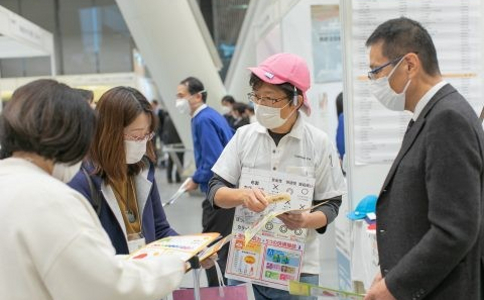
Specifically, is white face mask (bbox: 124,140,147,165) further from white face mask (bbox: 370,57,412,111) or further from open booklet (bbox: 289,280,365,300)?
white face mask (bbox: 370,57,412,111)

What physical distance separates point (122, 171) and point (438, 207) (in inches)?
37.5

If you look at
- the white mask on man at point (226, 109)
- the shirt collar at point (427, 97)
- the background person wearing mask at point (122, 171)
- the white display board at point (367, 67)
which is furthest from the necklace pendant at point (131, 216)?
the white mask on man at point (226, 109)

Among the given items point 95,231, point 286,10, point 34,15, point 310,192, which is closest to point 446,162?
point 310,192

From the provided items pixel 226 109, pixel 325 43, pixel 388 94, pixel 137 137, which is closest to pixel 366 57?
pixel 388 94

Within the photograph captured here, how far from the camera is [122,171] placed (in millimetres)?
1646

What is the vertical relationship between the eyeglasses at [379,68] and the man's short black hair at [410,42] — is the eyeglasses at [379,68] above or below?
below

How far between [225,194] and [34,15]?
46.0 ft

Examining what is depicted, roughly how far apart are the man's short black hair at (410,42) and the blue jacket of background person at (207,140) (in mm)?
2436

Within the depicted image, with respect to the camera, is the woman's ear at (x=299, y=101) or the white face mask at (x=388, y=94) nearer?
the white face mask at (x=388, y=94)

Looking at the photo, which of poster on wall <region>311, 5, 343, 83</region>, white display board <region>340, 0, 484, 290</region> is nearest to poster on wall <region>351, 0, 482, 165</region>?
→ white display board <region>340, 0, 484, 290</region>

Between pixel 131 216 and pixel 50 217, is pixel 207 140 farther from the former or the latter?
pixel 50 217

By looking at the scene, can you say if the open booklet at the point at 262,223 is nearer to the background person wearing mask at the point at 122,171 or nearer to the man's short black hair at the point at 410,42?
the background person wearing mask at the point at 122,171

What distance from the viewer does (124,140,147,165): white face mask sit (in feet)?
5.48

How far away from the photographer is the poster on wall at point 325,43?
17.9 ft
